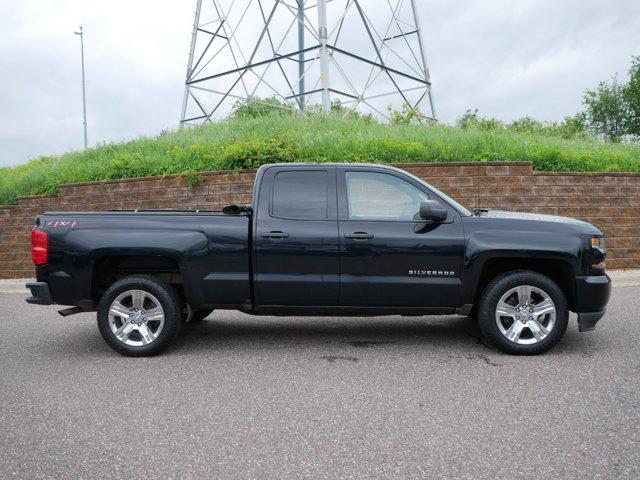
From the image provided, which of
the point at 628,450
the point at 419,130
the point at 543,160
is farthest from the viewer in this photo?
the point at 419,130

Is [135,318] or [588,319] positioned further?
[135,318]

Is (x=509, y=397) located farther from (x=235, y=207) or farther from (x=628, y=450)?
(x=235, y=207)

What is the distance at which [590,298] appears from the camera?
564cm

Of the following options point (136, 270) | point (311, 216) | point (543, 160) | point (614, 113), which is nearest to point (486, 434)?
point (311, 216)

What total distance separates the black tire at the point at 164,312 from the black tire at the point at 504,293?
122 inches

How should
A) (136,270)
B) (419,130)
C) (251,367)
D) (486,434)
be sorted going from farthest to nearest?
1. (419,130)
2. (136,270)
3. (251,367)
4. (486,434)

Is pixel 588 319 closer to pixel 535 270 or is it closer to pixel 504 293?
pixel 535 270

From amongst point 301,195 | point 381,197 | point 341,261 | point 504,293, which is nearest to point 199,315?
point 301,195

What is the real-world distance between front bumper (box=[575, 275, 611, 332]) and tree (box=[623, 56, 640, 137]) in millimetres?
30685

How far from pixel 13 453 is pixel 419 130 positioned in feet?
37.4

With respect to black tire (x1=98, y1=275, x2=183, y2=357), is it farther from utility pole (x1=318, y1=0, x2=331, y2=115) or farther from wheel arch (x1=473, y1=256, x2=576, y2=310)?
utility pole (x1=318, y1=0, x2=331, y2=115)

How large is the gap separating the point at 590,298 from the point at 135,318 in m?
4.59

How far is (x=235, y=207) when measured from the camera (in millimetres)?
5879

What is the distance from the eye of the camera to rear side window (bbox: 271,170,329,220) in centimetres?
590
